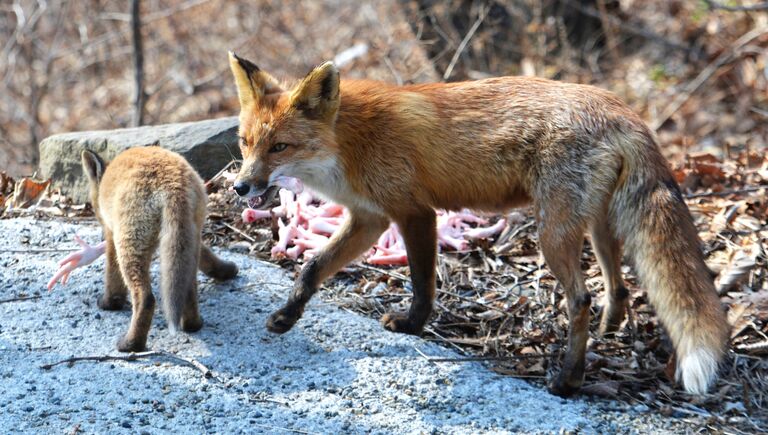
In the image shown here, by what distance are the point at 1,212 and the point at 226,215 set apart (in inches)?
71.9

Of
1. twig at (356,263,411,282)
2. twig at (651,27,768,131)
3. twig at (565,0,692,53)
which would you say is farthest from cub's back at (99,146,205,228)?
twig at (651,27,768,131)

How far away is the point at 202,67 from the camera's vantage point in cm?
1262

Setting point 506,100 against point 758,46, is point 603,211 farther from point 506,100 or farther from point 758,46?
point 758,46

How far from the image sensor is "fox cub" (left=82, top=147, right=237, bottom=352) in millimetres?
4367

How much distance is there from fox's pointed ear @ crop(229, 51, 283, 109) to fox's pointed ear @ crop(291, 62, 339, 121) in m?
0.24

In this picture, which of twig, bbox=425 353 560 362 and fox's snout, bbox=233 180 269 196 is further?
twig, bbox=425 353 560 362

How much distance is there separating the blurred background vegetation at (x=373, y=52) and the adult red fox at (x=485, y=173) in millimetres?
4640

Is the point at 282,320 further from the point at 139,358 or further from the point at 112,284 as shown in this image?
the point at 112,284

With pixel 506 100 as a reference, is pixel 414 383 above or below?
below

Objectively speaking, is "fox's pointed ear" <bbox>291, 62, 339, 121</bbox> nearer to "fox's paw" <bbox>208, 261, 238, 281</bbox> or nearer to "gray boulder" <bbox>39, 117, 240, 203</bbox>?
"fox's paw" <bbox>208, 261, 238, 281</bbox>

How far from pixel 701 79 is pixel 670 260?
24.9 feet

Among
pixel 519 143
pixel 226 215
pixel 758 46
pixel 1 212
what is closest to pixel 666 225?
pixel 519 143

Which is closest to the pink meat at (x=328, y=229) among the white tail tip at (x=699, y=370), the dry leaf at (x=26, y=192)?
the dry leaf at (x=26, y=192)

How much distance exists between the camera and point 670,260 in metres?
4.16
